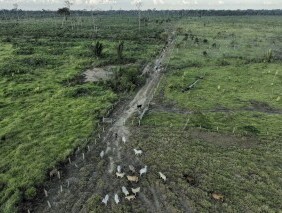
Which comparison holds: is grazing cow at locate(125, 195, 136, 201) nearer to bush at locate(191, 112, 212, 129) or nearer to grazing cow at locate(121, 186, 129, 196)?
grazing cow at locate(121, 186, 129, 196)

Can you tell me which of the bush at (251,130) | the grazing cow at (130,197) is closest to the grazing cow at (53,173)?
the grazing cow at (130,197)

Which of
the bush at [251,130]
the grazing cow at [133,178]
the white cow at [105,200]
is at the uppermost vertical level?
the white cow at [105,200]

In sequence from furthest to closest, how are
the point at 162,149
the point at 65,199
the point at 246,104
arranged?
the point at 246,104 < the point at 162,149 < the point at 65,199

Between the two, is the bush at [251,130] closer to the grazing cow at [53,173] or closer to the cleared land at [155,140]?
the cleared land at [155,140]

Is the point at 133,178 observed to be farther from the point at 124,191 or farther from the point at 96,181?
the point at 96,181

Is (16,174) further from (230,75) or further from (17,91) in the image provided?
(230,75)

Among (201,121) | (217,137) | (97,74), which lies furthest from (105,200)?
(97,74)

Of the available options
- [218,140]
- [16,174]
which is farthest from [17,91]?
[218,140]
